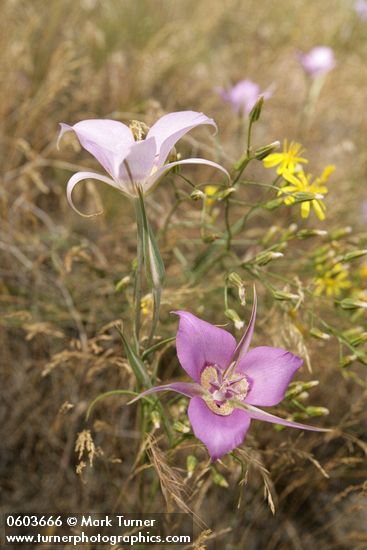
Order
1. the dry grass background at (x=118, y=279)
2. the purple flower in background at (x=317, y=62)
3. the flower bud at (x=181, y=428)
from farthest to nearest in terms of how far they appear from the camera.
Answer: the purple flower in background at (x=317, y=62)
the dry grass background at (x=118, y=279)
the flower bud at (x=181, y=428)

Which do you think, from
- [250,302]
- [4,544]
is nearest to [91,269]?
[250,302]

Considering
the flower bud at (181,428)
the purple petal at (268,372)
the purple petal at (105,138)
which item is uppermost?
the purple petal at (105,138)

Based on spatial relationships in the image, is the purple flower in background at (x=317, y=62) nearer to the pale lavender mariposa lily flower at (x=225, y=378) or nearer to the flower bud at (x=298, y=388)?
the flower bud at (x=298, y=388)

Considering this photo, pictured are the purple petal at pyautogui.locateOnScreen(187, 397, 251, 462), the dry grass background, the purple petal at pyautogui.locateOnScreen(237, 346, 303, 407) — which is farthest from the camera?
the dry grass background

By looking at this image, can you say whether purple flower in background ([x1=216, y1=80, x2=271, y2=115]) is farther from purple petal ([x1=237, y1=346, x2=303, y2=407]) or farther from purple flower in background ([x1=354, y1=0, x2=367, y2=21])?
purple flower in background ([x1=354, y1=0, x2=367, y2=21])

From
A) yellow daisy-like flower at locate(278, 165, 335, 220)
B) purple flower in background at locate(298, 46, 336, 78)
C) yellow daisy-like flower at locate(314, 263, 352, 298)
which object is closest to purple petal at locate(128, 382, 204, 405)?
→ yellow daisy-like flower at locate(278, 165, 335, 220)

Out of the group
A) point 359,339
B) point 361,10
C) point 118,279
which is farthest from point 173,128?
point 361,10

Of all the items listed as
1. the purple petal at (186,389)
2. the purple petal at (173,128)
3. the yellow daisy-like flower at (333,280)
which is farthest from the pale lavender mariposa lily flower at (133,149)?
the yellow daisy-like flower at (333,280)
